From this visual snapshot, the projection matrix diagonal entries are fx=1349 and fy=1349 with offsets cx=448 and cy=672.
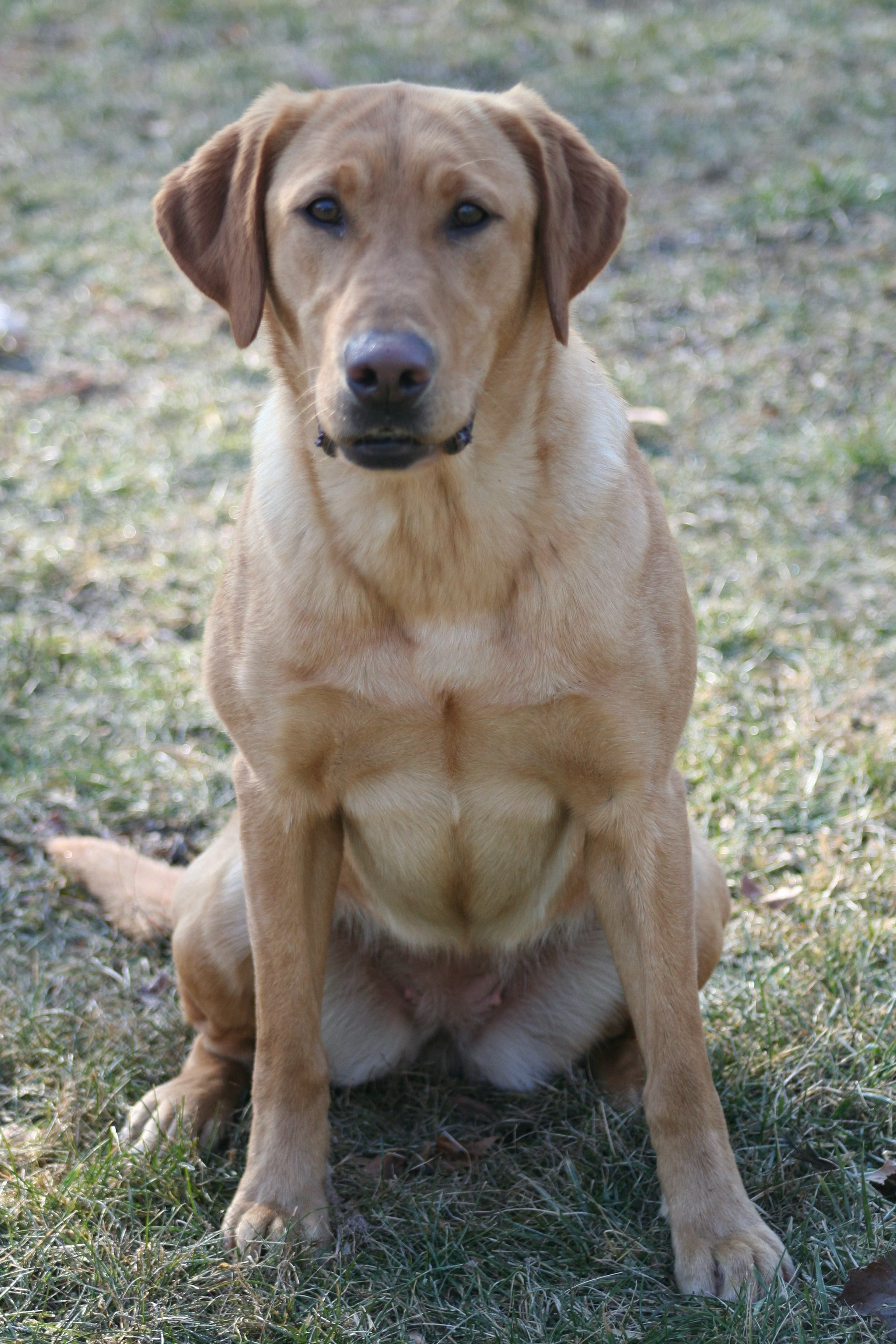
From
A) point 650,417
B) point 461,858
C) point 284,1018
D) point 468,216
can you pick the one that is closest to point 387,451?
point 468,216

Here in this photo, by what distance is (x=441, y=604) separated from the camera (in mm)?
2580

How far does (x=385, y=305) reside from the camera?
2287 mm

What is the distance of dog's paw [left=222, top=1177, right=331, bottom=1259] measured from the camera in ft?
8.28

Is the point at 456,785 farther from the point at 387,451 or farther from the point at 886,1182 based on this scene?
the point at 886,1182

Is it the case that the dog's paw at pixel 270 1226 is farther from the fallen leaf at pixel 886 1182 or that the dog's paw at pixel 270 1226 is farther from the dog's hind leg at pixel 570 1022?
the fallen leaf at pixel 886 1182

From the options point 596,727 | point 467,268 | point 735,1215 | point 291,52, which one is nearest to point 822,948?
point 735,1215

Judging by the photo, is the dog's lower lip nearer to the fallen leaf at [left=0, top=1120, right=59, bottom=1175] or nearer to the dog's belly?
the dog's belly

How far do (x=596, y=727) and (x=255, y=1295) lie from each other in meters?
1.19

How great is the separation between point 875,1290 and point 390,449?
5.54 ft

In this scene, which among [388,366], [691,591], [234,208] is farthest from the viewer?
[691,591]

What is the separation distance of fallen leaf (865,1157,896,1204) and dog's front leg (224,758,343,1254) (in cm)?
106

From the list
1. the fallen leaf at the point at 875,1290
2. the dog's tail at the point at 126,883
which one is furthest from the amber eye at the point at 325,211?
the fallen leaf at the point at 875,1290

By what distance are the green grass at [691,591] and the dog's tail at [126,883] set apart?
2.7 inches

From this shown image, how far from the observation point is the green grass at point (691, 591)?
251 centimetres
